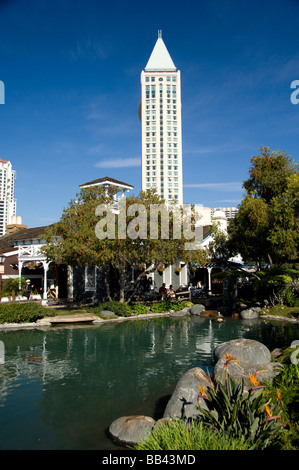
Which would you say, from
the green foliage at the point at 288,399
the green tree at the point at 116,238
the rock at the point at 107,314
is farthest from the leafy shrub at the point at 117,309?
the green foliage at the point at 288,399

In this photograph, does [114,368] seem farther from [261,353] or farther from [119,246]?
[119,246]

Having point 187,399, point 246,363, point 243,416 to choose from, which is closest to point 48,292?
point 246,363

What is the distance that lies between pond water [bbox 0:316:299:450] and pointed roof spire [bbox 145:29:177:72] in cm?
11050

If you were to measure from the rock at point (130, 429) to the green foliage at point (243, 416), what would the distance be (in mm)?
1197

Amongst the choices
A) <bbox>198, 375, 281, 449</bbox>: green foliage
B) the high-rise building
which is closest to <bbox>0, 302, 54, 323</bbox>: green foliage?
<bbox>198, 375, 281, 449</bbox>: green foliage

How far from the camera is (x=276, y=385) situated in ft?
26.8

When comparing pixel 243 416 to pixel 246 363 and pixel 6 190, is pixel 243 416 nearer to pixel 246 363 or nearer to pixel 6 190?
pixel 246 363

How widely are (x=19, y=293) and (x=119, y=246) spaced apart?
10693 mm

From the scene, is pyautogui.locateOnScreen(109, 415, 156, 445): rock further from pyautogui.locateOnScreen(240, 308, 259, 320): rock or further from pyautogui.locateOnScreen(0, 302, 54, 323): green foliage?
pyautogui.locateOnScreen(240, 308, 259, 320): rock

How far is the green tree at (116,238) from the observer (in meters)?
20.8

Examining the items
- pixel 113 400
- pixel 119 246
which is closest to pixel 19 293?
pixel 119 246

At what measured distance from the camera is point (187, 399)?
7.53 m

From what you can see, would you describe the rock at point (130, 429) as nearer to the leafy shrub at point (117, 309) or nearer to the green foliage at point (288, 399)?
the green foliage at point (288, 399)

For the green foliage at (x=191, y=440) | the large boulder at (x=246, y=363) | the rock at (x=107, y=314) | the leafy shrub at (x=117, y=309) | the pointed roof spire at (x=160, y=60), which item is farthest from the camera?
the pointed roof spire at (x=160, y=60)
